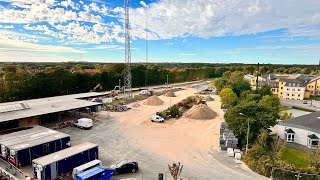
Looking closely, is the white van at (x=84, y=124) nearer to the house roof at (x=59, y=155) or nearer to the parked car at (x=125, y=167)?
the house roof at (x=59, y=155)

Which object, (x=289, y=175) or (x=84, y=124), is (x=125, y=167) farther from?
(x=84, y=124)

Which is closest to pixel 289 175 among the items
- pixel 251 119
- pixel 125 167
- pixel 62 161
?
pixel 251 119

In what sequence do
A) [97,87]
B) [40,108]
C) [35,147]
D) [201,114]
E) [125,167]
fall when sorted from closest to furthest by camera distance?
1. [125,167]
2. [35,147]
3. [40,108]
4. [201,114]
5. [97,87]

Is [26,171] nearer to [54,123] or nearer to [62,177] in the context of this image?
[62,177]

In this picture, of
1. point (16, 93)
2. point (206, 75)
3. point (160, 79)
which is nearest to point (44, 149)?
point (16, 93)

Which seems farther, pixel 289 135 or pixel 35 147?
pixel 289 135

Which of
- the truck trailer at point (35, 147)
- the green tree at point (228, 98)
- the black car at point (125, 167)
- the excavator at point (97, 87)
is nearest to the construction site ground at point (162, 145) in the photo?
the black car at point (125, 167)

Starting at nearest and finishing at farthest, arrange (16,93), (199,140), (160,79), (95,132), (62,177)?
(62,177), (199,140), (95,132), (16,93), (160,79)
